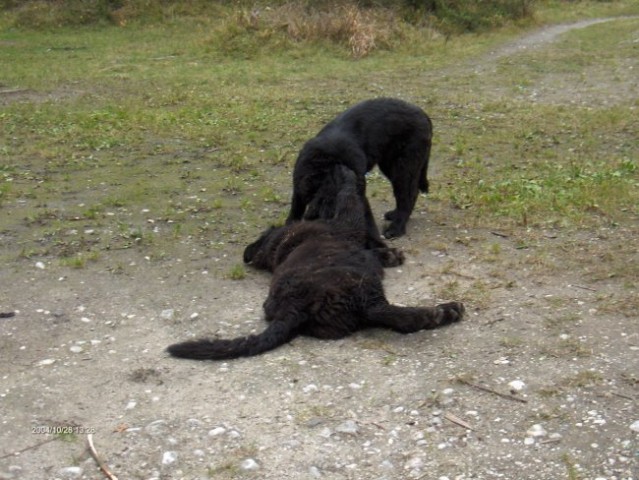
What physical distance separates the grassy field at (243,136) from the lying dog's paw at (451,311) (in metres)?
1.95

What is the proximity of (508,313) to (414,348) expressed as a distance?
0.75 m

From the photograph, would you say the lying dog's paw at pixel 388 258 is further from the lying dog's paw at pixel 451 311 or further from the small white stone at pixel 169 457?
the small white stone at pixel 169 457

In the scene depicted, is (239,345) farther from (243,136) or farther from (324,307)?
(243,136)

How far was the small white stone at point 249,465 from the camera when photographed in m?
3.87

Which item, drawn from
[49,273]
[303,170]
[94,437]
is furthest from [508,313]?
[49,273]

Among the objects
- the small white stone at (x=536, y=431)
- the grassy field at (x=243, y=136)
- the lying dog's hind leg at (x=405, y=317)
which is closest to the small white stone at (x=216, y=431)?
the lying dog's hind leg at (x=405, y=317)

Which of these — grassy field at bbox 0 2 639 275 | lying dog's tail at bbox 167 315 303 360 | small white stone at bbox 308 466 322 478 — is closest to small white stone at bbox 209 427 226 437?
small white stone at bbox 308 466 322 478

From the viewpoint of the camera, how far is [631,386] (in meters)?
4.29

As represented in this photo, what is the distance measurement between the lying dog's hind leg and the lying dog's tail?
1.57ft

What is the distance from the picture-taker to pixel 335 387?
14.8ft

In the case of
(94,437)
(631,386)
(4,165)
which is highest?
(631,386)

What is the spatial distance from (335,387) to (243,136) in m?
6.60

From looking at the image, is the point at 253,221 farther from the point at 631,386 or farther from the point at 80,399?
the point at 631,386

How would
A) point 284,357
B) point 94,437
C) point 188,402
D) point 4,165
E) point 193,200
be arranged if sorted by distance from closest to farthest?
point 94,437, point 188,402, point 284,357, point 193,200, point 4,165
